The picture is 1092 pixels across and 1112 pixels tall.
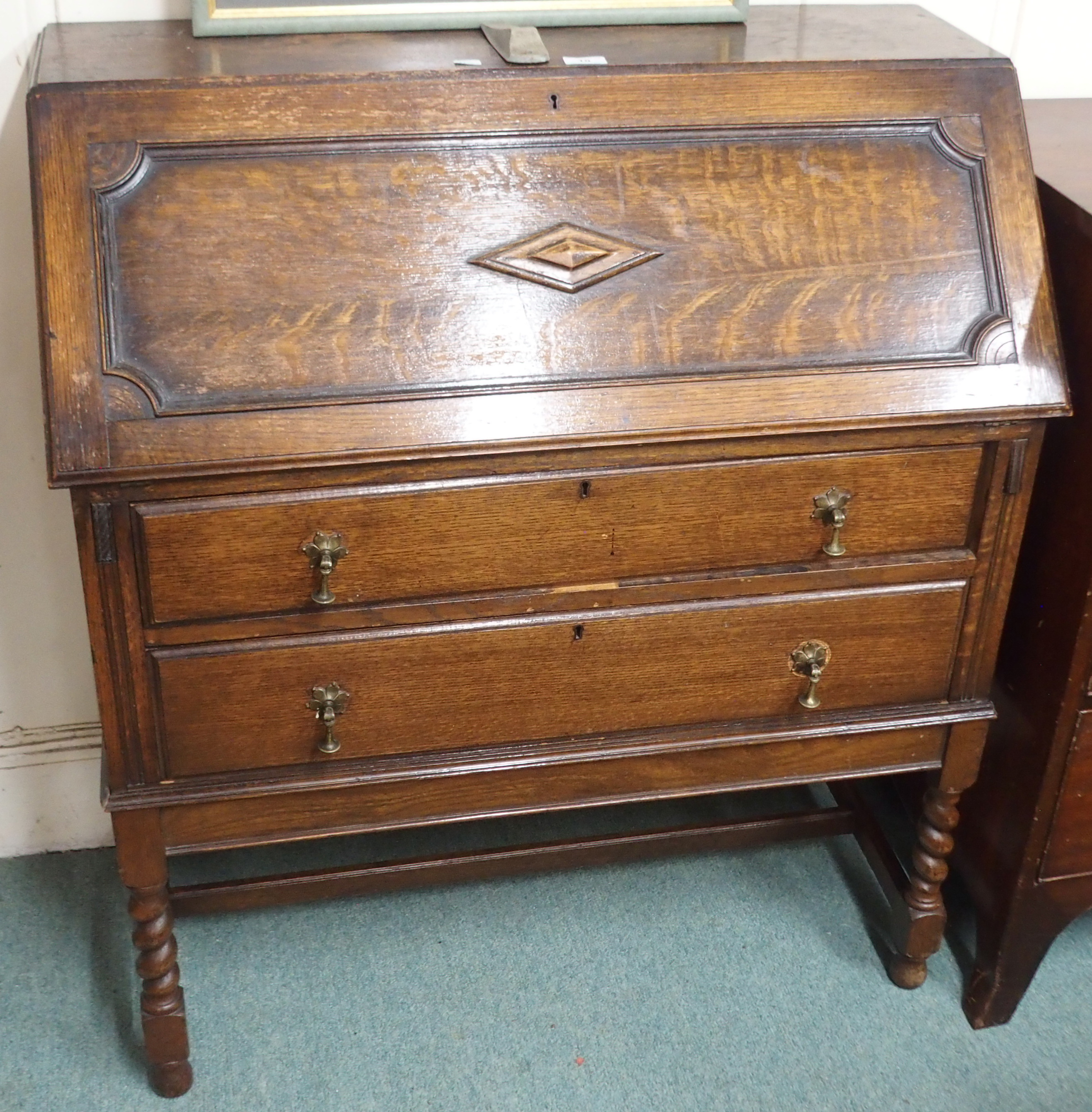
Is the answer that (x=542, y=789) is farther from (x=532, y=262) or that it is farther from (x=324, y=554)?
(x=532, y=262)

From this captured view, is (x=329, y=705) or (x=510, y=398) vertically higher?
(x=510, y=398)

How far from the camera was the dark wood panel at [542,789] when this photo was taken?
69.1 inches

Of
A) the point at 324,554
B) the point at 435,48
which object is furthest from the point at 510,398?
the point at 435,48

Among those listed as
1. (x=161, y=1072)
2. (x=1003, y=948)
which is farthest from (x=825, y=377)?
(x=161, y=1072)

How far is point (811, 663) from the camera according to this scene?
1.77 m

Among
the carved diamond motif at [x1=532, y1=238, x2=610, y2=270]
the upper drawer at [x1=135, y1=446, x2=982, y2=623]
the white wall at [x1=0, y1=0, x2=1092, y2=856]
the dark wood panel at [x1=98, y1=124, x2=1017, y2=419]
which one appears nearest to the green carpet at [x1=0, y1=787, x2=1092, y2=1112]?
the white wall at [x1=0, y1=0, x2=1092, y2=856]

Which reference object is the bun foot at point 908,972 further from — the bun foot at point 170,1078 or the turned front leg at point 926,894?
the bun foot at point 170,1078

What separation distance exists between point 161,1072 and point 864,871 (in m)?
1.29

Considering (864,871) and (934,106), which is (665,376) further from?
(864,871)

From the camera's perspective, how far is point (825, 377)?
1605 millimetres

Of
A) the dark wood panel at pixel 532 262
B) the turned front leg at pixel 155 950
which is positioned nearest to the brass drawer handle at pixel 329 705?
Answer: the turned front leg at pixel 155 950

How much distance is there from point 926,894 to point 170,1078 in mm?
1230

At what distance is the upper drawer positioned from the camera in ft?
5.04

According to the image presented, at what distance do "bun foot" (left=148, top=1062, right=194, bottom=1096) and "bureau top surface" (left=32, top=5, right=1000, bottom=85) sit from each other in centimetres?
140
